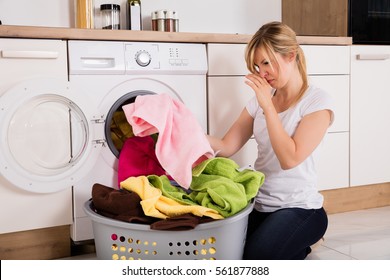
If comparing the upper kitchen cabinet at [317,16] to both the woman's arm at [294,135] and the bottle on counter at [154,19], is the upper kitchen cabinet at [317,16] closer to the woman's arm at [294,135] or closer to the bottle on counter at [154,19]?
the bottle on counter at [154,19]

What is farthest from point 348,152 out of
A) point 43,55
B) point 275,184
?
point 43,55

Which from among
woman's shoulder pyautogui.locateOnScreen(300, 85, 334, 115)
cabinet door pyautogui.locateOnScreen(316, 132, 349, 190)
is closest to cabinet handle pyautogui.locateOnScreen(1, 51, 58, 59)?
woman's shoulder pyautogui.locateOnScreen(300, 85, 334, 115)

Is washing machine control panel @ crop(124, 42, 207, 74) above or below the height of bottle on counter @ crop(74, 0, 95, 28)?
below

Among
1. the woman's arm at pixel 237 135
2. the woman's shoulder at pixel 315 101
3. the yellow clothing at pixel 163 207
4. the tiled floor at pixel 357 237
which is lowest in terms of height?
the tiled floor at pixel 357 237

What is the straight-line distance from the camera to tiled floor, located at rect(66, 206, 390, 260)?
79.7 inches

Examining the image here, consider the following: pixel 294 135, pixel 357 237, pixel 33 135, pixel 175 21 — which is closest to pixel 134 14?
pixel 175 21

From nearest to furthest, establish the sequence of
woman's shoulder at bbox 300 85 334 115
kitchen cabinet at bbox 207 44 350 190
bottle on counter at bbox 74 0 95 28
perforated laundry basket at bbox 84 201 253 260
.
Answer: perforated laundry basket at bbox 84 201 253 260
woman's shoulder at bbox 300 85 334 115
kitchen cabinet at bbox 207 44 350 190
bottle on counter at bbox 74 0 95 28

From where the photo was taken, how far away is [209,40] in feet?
7.38

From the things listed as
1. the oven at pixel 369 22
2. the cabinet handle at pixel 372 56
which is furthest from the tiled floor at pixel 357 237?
the oven at pixel 369 22

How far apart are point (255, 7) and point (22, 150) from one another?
5.55 ft

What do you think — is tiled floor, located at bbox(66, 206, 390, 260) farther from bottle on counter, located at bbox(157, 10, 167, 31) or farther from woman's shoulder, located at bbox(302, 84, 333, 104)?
bottle on counter, located at bbox(157, 10, 167, 31)

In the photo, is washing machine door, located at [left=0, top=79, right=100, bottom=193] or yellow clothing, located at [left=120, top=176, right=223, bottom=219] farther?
washing machine door, located at [left=0, top=79, right=100, bottom=193]

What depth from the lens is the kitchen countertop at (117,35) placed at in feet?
6.21
